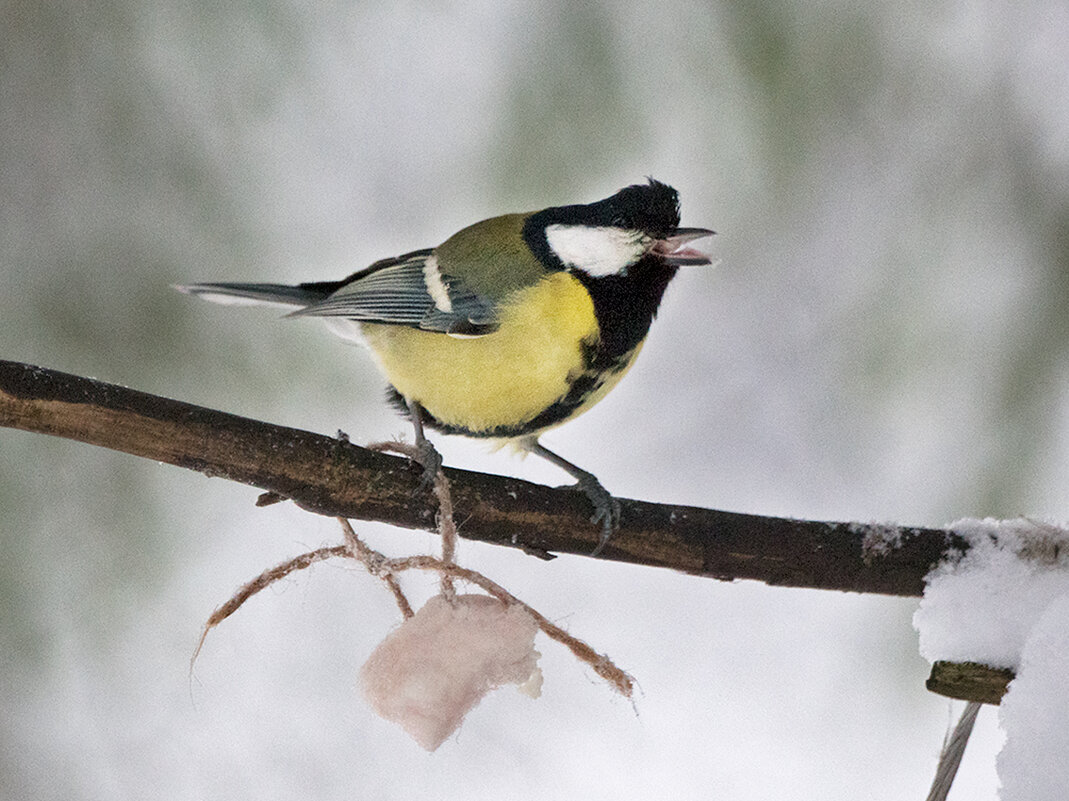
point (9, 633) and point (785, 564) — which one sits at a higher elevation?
point (785, 564)

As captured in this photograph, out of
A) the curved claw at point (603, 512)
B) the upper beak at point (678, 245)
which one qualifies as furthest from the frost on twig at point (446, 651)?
the upper beak at point (678, 245)

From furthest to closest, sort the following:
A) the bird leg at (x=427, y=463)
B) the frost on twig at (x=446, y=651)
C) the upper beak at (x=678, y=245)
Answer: the upper beak at (x=678, y=245), the bird leg at (x=427, y=463), the frost on twig at (x=446, y=651)

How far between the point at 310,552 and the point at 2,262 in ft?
3.24

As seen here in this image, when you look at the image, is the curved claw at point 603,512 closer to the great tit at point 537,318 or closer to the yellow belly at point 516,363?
the great tit at point 537,318

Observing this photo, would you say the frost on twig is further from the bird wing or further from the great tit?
the bird wing

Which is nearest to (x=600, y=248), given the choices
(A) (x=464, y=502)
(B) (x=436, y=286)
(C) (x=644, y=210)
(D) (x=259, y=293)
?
(C) (x=644, y=210)

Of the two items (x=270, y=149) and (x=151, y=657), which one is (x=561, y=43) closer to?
(x=270, y=149)

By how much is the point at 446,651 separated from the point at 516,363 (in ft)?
1.10

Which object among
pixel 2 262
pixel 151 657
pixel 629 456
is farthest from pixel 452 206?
pixel 151 657

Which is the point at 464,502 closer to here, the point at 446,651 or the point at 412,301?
the point at 446,651

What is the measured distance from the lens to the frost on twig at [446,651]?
63 centimetres

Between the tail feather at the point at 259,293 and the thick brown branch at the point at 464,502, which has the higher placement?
the tail feather at the point at 259,293

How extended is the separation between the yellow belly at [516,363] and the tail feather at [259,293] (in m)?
0.22

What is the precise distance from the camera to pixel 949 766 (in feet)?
1.91
